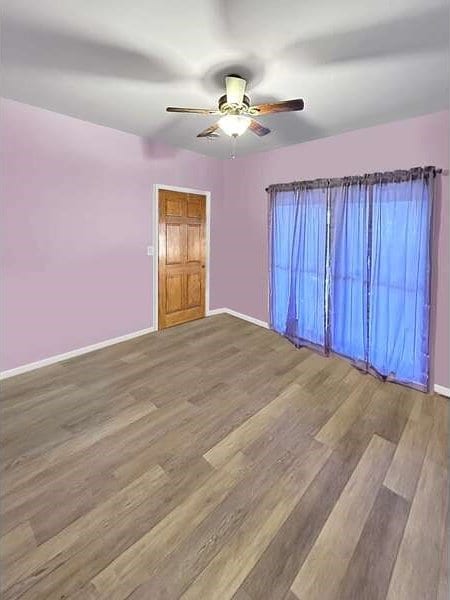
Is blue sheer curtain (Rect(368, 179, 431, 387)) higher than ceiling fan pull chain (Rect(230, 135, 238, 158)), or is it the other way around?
ceiling fan pull chain (Rect(230, 135, 238, 158))

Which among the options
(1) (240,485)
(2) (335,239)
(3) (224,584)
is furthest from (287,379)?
(3) (224,584)

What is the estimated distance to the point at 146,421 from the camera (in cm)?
220

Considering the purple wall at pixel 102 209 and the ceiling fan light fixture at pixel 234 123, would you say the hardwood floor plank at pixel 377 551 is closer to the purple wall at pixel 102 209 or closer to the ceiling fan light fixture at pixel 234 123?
the purple wall at pixel 102 209

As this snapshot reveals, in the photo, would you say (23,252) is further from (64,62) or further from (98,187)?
(64,62)

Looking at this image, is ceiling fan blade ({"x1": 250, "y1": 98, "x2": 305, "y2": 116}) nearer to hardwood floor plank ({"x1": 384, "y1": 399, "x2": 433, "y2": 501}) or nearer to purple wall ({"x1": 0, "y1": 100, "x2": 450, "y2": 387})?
purple wall ({"x1": 0, "y1": 100, "x2": 450, "y2": 387})

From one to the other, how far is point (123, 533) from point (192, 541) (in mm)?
322

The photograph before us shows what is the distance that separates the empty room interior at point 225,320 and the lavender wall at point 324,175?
0.09 ft

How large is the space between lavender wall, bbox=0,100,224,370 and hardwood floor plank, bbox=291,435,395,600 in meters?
2.93

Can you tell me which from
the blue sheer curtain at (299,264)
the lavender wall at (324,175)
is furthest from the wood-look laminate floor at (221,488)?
the lavender wall at (324,175)

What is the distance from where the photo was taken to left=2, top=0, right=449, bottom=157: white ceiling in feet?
5.10

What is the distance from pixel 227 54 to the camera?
1921 millimetres

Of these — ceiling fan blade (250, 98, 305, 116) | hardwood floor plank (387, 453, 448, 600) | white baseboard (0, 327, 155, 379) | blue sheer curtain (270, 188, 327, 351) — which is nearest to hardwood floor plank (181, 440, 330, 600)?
hardwood floor plank (387, 453, 448, 600)

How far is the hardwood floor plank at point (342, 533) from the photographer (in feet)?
3.91

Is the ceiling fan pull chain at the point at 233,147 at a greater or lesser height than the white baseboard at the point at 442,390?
greater
